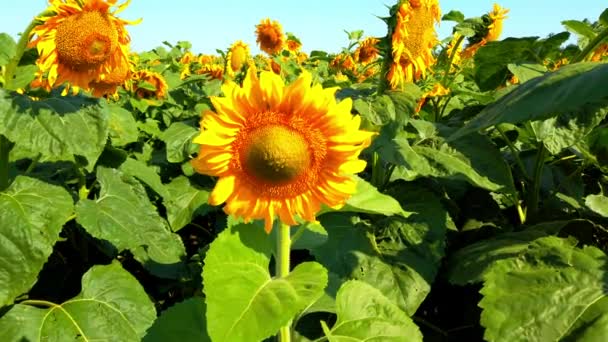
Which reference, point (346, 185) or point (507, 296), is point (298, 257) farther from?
point (346, 185)

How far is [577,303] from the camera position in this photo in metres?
1.71

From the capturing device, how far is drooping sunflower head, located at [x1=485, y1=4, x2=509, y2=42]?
3.90 metres

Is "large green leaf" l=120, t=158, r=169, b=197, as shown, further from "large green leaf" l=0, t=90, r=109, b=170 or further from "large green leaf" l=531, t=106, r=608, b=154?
"large green leaf" l=531, t=106, r=608, b=154

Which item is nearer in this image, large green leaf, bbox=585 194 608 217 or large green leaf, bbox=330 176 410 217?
large green leaf, bbox=330 176 410 217

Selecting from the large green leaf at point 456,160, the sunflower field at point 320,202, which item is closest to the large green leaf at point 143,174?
the sunflower field at point 320,202

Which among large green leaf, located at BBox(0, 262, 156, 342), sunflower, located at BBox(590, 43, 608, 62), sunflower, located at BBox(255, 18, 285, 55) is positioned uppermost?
sunflower, located at BBox(255, 18, 285, 55)

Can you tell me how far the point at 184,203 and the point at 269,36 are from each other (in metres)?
5.19

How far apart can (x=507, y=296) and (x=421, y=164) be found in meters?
0.73

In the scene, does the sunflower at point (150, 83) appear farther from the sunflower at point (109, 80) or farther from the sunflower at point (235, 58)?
the sunflower at point (109, 80)

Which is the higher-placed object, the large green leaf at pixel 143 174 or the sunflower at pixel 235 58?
the sunflower at pixel 235 58

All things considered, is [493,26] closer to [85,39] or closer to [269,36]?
[85,39]

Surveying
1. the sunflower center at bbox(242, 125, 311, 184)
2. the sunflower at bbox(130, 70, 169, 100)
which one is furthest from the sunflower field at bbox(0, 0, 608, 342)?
the sunflower at bbox(130, 70, 169, 100)

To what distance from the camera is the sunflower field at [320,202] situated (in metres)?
1.40

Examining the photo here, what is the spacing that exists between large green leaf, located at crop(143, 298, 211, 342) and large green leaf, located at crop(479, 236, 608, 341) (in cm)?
72
